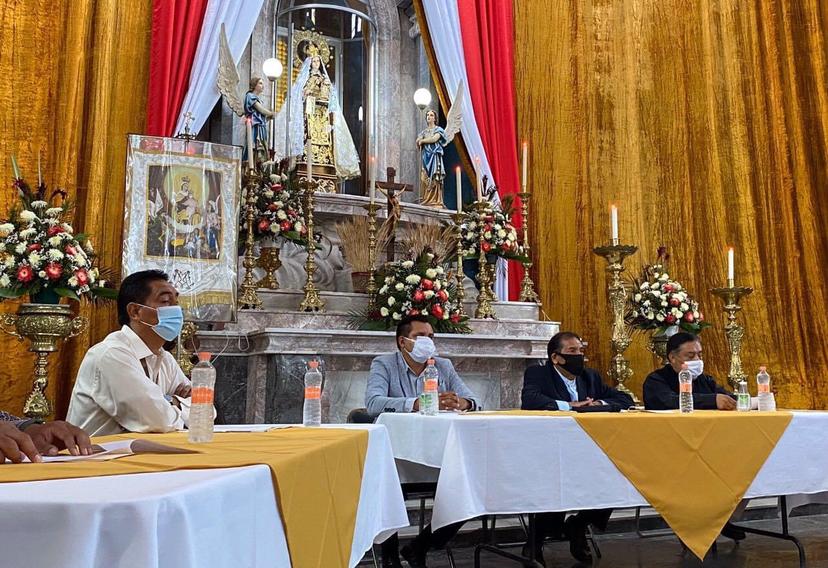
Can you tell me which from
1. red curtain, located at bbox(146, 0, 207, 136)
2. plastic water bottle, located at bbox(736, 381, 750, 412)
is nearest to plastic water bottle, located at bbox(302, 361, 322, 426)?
plastic water bottle, located at bbox(736, 381, 750, 412)

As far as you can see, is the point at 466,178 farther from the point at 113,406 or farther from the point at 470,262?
the point at 113,406

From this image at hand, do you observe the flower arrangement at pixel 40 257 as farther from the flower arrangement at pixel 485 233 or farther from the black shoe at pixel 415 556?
the flower arrangement at pixel 485 233

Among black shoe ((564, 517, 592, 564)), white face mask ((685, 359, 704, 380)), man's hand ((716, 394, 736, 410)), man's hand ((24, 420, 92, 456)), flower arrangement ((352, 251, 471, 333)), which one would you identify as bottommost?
black shoe ((564, 517, 592, 564))

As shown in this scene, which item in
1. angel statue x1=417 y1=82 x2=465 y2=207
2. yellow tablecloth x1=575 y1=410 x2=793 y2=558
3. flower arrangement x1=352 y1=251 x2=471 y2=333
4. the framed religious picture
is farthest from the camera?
angel statue x1=417 y1=82 x2=465 y2=207

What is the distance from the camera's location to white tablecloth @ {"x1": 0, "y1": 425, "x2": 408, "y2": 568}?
930 mm

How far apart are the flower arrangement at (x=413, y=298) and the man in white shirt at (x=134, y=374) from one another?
7.58 ft

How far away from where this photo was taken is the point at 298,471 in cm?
150

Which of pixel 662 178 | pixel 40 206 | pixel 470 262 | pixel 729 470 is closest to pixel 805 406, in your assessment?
pixel 662 178

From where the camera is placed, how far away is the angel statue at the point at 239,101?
19.3 feet

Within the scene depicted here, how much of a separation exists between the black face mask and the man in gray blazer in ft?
1.69

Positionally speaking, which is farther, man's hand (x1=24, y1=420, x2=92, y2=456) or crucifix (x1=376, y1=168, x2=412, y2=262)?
crucifix (x1=376, y1=168, x2=412, y2=262)

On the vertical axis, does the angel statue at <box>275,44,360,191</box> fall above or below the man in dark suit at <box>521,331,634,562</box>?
above

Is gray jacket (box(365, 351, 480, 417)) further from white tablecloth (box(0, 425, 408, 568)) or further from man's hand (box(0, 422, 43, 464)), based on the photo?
white tablecloth (box(0, 425, 408, 568))

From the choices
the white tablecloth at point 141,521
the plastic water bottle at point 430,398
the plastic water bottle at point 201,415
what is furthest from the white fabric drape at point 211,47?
the white tablecloth at point 141,521
